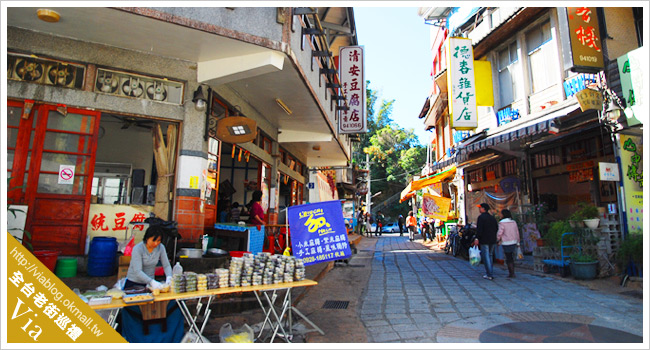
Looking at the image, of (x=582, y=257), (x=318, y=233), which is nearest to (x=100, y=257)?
(x=318, y=233)

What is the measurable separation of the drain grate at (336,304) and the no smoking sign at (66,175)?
5.00 metres

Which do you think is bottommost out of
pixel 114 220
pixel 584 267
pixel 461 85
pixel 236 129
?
pixel 584 267

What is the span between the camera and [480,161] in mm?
14383

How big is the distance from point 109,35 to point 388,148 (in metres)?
34.5

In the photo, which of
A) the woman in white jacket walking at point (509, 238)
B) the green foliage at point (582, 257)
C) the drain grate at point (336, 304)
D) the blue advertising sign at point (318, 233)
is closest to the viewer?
the drain grate at point (336, 304)

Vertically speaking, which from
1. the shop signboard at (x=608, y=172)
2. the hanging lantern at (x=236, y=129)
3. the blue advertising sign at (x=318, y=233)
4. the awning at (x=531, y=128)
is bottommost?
the blue advertising sign at (x=318, y=233)

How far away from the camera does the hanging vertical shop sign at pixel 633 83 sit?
714 centimetres

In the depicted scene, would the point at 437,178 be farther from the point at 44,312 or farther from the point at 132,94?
the point at 44,312

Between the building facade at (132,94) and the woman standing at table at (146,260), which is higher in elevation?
the building facade at (132,94)

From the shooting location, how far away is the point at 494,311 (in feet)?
17.7

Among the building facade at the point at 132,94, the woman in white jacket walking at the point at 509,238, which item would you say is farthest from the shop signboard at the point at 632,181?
the building facade at the point at 132,94

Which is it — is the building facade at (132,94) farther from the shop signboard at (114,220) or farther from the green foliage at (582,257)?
the green foliage at (582,257)

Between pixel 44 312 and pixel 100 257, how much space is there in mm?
3171

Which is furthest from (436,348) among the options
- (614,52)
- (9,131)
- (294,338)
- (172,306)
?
(614,52)
